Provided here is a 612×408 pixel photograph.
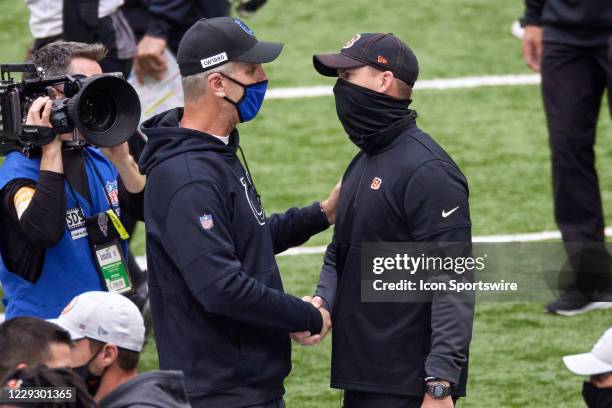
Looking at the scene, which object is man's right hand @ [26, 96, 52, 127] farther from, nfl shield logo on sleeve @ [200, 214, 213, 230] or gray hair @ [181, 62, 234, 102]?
nfl shield logo on sleeve @ [200, 214, 213, 230]

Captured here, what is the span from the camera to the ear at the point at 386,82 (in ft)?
16.1

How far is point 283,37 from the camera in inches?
493

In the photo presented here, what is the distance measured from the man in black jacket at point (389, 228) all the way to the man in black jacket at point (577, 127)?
2846mm

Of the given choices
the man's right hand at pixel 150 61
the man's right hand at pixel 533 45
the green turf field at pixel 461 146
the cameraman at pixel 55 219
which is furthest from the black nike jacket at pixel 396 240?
the man's right hand at pixel 533 45

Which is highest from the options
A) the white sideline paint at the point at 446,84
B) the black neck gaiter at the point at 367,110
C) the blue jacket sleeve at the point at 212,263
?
the black neck gaiter at the point at 367,110

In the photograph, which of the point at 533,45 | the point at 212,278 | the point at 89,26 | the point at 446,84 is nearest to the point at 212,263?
the point at 212,278

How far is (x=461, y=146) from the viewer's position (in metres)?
10.3

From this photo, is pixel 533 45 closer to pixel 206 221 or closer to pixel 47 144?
pixel 47 144

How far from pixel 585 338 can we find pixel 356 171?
270cm

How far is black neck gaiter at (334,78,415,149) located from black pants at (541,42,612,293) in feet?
9.43

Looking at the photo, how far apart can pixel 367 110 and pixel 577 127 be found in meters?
3.00

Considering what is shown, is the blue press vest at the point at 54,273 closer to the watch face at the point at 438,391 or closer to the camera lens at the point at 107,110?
the camera lens at the point at 107,110

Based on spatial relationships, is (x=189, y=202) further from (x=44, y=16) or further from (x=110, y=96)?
(x=44, y=16)

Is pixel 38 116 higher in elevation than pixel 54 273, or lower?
higher
